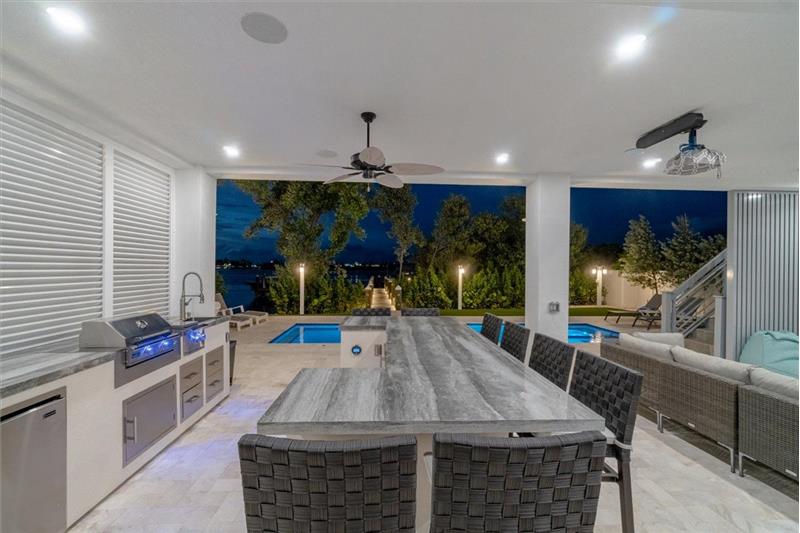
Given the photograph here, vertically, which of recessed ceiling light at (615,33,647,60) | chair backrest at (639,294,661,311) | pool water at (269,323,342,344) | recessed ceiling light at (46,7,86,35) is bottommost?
pool water at (269,323,342,344)

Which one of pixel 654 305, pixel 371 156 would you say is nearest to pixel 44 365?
pixel 371 156

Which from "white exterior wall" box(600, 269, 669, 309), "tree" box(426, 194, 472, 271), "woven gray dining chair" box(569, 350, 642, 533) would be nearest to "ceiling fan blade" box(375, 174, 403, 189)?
"woven gray dining chair" box(569, 350, 642, 533)

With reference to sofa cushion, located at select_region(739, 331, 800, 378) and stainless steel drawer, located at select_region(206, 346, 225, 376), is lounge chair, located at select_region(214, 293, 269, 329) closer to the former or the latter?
stainless steel drawer, located at select_region(206, 346, 225, 376)

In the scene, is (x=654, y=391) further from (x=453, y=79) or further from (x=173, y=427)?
(x=173, y=427)

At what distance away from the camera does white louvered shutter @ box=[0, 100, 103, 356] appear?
88.8 inches

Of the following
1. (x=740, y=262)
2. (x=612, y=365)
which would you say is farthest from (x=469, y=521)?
(x=740, y=262)

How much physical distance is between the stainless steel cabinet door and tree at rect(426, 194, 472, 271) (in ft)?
30.2

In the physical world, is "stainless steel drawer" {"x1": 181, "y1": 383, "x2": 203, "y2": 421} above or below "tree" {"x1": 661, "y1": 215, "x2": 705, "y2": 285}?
below

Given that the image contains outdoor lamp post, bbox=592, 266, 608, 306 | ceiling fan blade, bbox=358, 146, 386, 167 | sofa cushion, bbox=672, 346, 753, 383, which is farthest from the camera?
outdoor lamp post, bbox=592, 266, 608, 306

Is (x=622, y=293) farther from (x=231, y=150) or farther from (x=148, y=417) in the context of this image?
(x=148, y=417)

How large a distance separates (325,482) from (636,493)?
2.28 m

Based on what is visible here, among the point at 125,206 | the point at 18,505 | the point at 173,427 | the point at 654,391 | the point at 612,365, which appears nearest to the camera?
the point at 18,505

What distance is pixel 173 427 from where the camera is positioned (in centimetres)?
269

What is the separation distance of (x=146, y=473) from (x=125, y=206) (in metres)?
2.46
